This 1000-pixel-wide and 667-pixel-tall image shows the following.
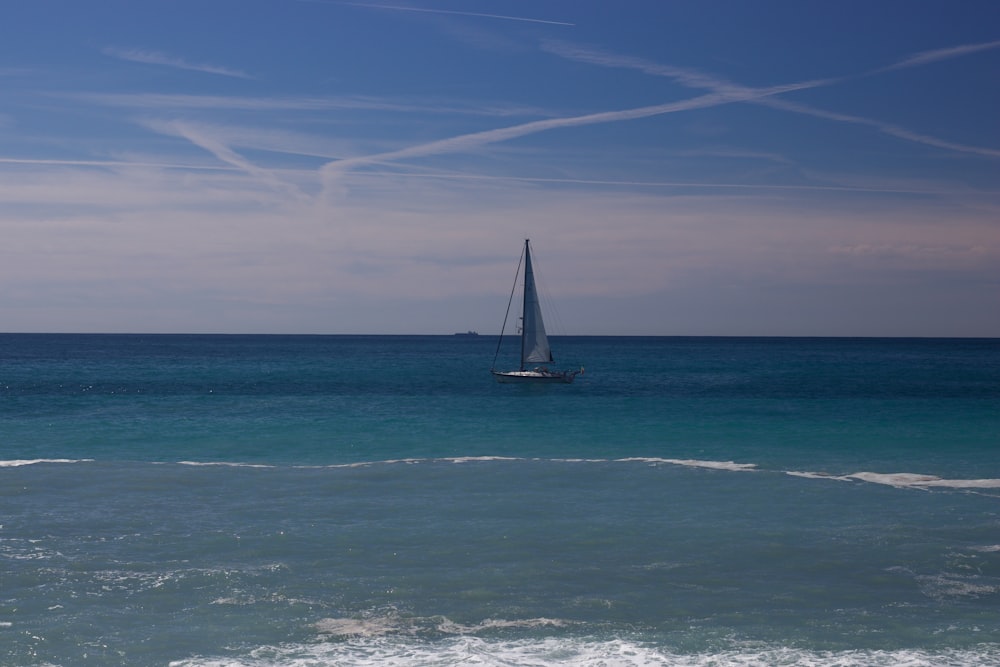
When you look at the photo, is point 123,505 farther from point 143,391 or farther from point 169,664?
point 143,391

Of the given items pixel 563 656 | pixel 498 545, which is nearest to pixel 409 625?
pixel 563 656

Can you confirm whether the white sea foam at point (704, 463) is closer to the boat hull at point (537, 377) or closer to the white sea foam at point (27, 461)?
the white sea foam at point (27, 461)

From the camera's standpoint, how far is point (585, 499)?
2755 cm

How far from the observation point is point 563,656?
15.1 metres

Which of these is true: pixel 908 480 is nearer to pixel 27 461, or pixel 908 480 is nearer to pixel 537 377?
pixel 27 461

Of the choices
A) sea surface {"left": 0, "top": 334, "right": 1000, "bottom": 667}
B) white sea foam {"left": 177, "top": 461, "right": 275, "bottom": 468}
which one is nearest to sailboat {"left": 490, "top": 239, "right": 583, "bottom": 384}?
sea surface {"left": 0, "top": 334, "right": 1000, "bottom": 667}

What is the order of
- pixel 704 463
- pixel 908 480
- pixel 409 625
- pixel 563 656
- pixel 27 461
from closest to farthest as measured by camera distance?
pixel 563 656, pixel 409 625, pixel 908 480, pixel 704 463, pixel 27 461

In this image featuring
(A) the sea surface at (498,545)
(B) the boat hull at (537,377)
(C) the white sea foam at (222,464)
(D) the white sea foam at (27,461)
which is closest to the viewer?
(A) the sea surface at (498,545)

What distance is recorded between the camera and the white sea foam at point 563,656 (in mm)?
14750

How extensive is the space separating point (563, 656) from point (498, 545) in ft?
22.9

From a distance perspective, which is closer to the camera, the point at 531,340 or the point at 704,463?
the point at 704,463

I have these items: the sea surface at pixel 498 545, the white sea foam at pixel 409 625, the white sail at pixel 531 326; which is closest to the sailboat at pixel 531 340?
the white sail at pixel 531 326

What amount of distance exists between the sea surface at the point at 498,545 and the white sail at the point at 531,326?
33272 millimetres

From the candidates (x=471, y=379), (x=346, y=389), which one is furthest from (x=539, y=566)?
(x=471, y=379)
